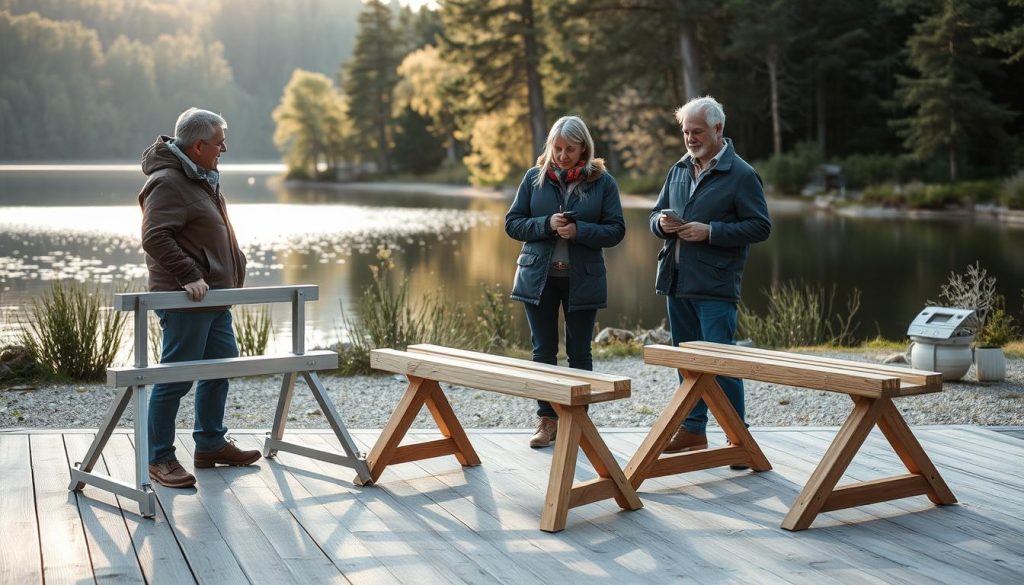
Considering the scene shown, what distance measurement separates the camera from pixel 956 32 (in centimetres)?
2811

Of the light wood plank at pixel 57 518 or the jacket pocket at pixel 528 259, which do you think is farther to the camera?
the jacket pocket at pixel 528 259

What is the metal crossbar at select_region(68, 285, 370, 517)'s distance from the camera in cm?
386

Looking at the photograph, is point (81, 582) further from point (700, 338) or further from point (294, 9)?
point (294, 9)

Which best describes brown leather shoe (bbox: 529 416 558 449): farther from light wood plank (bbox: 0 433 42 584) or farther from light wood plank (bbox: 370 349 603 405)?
light wood plank (bbox: 0 433 42 584)

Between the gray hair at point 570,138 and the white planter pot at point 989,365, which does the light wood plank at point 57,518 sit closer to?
the gray hair at point 570,138

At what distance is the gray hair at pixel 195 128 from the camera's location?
4199mm

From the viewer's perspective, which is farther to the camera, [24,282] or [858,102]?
[858,102]

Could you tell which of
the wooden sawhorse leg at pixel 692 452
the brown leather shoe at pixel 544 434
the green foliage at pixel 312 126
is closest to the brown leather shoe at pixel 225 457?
the brown leather shoe at pixel 544 434

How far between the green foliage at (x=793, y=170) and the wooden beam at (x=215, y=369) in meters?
28.4

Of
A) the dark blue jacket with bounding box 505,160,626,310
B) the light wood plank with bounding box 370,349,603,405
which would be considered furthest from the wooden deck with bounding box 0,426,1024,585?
the dark blue jacket with bounding box 505,160,626,310

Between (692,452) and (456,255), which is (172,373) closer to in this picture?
→ (692,452)

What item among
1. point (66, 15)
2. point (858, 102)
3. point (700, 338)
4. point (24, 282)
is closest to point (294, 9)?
point (66, 15)

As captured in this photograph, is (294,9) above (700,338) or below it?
above

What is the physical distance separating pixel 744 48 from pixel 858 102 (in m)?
5.66
